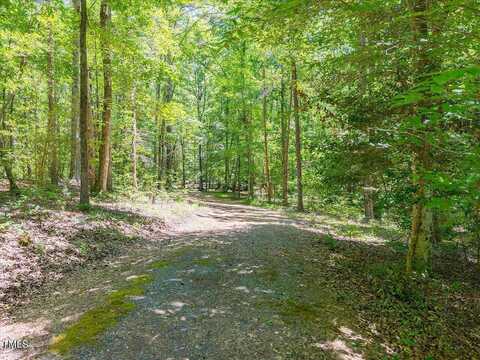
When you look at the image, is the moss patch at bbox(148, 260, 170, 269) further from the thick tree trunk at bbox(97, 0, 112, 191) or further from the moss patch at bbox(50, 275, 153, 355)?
the thick tree trunk at bbox(97, 0, 112, 191)

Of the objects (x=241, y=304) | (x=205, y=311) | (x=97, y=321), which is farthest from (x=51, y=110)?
(x=241, y=304)

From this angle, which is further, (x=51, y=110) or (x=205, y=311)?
(x=51, y=110)

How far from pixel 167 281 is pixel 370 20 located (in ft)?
20.4

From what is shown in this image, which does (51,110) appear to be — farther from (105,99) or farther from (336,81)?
(336,81)

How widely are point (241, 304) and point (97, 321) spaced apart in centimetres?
219

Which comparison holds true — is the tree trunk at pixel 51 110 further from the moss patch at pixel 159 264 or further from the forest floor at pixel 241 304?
the moss patch at pixel 159 264

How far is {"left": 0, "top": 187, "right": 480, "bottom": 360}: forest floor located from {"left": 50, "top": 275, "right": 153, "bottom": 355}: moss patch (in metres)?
0.02

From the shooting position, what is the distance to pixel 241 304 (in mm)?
5336

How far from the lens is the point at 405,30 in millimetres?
5680

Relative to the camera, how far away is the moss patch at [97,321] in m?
4.11

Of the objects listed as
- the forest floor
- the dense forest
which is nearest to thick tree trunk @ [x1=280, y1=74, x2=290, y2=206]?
the dense forest

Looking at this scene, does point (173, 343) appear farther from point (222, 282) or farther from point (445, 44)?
point (445, 44)

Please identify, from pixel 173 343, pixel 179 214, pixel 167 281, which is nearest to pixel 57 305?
pixel 167 281

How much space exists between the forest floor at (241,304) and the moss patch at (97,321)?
2 centimetres
